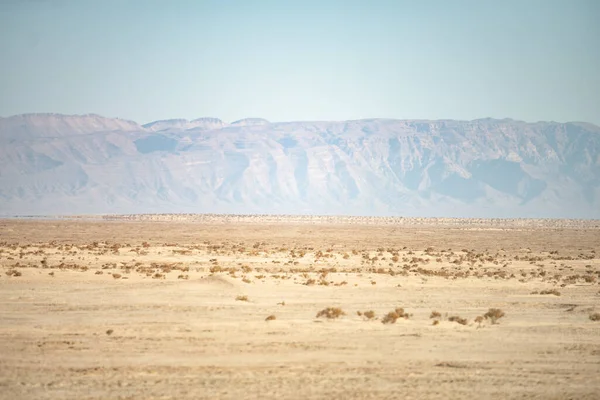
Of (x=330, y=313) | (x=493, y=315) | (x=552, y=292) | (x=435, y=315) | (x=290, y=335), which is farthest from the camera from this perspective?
(x=552, y=292)

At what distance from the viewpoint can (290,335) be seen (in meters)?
18.5

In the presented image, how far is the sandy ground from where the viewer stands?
13.7 m

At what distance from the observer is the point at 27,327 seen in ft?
63.5

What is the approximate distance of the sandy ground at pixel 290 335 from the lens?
1369cm

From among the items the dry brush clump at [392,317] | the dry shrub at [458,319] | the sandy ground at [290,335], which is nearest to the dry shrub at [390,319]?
the dry brush clump at [392,317]

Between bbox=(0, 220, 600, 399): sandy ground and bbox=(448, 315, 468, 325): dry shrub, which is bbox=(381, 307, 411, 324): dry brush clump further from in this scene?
bbox=(448, 315, 468, 325): dry shrub

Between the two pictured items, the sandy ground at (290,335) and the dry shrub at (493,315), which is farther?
the dry shrub at (493,315)

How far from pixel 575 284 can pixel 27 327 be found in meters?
21.5

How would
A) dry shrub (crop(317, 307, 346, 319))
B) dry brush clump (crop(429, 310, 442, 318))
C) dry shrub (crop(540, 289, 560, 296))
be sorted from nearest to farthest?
dry shrub (crop(317, 307, 346, 319))
dry brush clump (crop(429, 310, 442, 318))
dry shrub (crop(540, 289, 560, 296))

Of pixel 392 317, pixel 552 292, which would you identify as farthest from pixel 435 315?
pixel 552 292

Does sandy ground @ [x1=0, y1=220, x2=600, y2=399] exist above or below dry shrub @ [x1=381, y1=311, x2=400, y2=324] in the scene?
below

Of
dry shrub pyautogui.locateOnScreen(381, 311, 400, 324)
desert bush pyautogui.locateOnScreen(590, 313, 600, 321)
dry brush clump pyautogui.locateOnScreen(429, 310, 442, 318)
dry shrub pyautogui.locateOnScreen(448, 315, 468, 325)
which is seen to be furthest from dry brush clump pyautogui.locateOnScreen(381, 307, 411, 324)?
desert bush pyautogui.locateOnScreen(590, 313, 600, 321)

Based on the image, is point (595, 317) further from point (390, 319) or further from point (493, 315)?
point (390, 319)

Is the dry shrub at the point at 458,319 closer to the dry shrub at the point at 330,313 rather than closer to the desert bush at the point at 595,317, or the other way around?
the dry shrub at the point at 330,313
